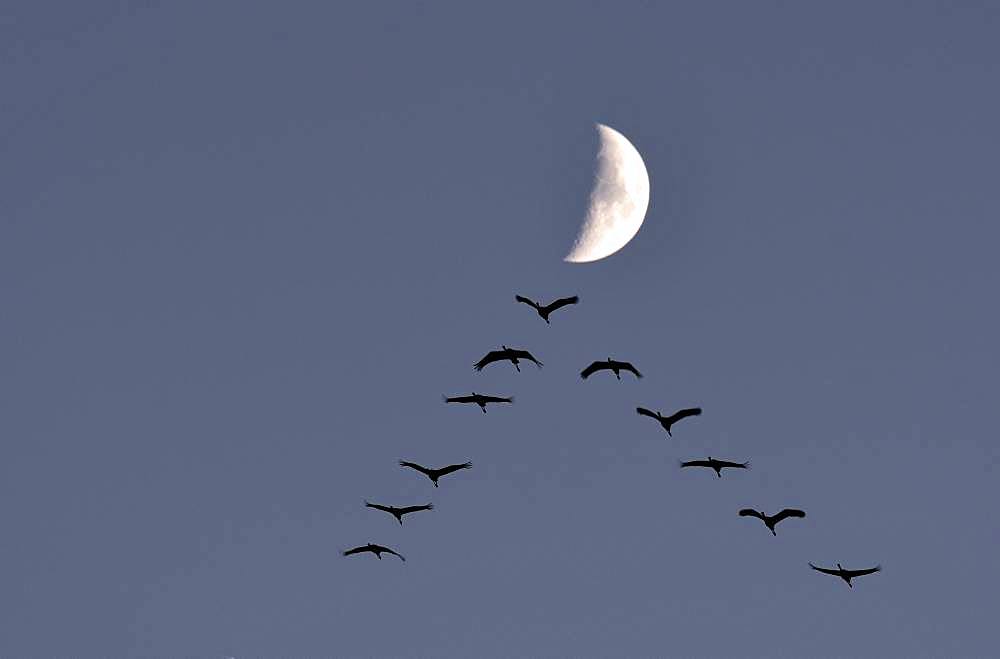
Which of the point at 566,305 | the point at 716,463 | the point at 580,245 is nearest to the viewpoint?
the point at 566,305

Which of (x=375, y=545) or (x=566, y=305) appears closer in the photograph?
(x=566, y=305)

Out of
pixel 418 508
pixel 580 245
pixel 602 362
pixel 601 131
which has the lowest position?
pixel 418 508

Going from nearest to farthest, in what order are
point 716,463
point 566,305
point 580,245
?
point 566,305 → point 716,463 → point 580,245

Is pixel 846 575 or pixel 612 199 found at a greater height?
pixel 612 199

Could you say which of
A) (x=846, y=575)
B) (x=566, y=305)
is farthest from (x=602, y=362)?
(x=846, y=575)

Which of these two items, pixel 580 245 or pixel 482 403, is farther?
pixel 580 245

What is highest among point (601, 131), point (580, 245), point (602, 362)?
point (601, 131)

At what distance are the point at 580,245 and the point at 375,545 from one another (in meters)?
28.5

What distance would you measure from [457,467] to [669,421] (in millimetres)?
13422

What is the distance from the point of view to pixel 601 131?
138 m

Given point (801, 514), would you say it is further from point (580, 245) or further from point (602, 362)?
point (580, 245)

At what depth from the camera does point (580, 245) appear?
430 ft

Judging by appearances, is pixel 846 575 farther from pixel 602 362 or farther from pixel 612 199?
pixel 612 199

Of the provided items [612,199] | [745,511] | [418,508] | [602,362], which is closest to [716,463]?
[745,511]
